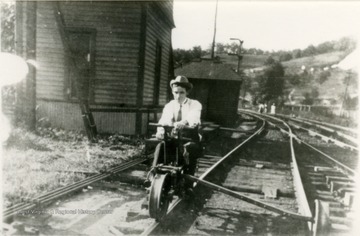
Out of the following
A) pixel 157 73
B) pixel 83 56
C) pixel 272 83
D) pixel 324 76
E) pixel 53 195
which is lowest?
pixel 53 195

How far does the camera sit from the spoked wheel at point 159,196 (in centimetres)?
410

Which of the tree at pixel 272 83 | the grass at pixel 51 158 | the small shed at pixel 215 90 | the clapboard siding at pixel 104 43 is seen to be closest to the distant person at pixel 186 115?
the grass at pixel 51 158

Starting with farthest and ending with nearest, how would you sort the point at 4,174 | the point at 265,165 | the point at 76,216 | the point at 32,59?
the point at 32,59
the point at 265,165
the point at 4,174
the point at 76,216

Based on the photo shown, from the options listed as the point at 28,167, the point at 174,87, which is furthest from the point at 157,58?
the point at 174,87

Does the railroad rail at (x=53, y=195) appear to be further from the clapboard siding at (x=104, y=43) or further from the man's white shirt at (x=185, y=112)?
the clapboard siding at (x=104, y=43)

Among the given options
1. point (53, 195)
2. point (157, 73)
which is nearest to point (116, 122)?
point (157, 73)

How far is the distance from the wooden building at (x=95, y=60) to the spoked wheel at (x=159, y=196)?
25.7 ft

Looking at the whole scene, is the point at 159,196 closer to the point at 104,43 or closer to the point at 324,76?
the point at 104,43

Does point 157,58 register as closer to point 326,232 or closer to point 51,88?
point 51,88

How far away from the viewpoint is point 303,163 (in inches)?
381

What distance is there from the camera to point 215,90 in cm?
2292

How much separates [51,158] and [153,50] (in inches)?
289

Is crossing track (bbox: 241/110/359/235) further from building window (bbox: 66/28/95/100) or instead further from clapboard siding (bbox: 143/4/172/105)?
building window (bbox: 66/28/95/100)

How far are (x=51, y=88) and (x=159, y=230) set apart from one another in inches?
384
